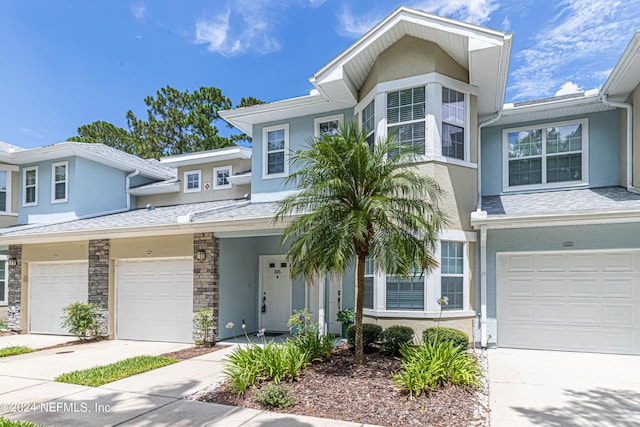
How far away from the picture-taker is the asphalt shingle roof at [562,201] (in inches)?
319

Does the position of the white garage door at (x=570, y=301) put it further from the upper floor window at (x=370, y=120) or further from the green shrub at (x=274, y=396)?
the green shrub at (x=274, y=396)

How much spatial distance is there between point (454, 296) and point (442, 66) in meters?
4.97

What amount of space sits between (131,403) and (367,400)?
10.9 ft

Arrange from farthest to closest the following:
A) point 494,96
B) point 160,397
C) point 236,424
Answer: point 494,96, point 160,397, point 236,424

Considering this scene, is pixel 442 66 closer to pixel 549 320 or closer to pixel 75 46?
pixel 549 320

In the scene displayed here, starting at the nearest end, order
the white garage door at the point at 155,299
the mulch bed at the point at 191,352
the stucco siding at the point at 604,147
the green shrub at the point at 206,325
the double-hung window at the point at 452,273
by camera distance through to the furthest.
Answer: the double-hung window at the point at 452,273 → the mulch bed at the point at 191,352 → the stucco siding at the point at 604,147 → the green shrub at the point at 206,325 → the white garage door at the point at 155,299

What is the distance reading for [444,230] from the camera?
8555 mm

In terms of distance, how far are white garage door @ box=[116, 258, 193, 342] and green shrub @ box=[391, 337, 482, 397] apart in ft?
21.3

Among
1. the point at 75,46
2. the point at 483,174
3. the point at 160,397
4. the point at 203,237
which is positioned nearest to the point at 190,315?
the point at 203,237

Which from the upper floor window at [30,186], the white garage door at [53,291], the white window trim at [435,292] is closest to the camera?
the white window trim at [435,292]

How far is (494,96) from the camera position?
951 centimetres

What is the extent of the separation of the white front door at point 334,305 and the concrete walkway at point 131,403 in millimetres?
3748

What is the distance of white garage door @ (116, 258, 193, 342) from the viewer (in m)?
10.7

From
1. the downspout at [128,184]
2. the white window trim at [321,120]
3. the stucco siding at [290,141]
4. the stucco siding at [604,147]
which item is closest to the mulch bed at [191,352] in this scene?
the stucco siding at [290,141]
